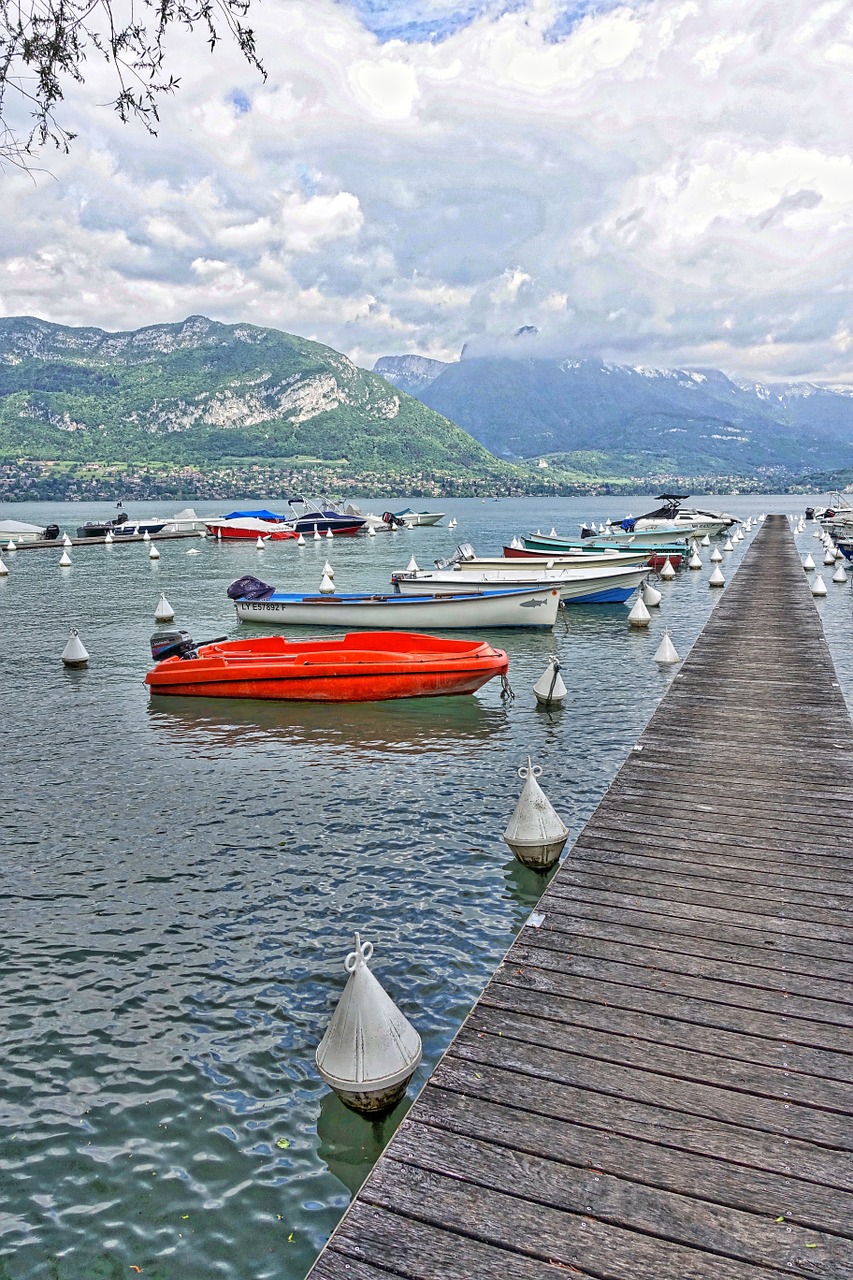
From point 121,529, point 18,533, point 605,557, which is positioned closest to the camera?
point 605,557

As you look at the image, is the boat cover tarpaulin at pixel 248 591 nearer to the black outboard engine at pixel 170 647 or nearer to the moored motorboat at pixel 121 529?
the black outboard engine at pixel 170 647

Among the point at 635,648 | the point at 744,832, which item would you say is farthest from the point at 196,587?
A: the point at 744,832

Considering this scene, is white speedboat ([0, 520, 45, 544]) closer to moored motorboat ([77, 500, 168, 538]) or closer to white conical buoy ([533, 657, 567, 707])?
moored motorboat ([77, 500, 168, 538])

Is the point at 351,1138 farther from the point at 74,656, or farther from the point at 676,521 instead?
the point at 676,521

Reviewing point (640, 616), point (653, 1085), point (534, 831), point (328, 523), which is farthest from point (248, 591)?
point (328, 523)

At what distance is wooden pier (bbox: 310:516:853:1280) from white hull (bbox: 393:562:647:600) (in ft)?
72.7

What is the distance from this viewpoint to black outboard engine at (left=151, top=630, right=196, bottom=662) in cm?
2123

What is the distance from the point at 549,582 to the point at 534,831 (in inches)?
908

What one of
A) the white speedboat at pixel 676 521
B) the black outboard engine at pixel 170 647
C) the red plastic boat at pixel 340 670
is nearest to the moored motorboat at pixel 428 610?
the red plastic boat at pixel 340 670

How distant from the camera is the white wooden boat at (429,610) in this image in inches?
1099

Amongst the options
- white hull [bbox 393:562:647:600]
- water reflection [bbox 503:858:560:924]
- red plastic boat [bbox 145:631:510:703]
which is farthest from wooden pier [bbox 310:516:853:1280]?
white hull [bbox 393:562:647:600]

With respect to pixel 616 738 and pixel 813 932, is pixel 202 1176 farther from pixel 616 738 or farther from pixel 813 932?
pixel 616 738

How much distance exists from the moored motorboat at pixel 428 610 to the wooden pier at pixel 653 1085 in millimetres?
18371

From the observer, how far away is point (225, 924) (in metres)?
9.32
